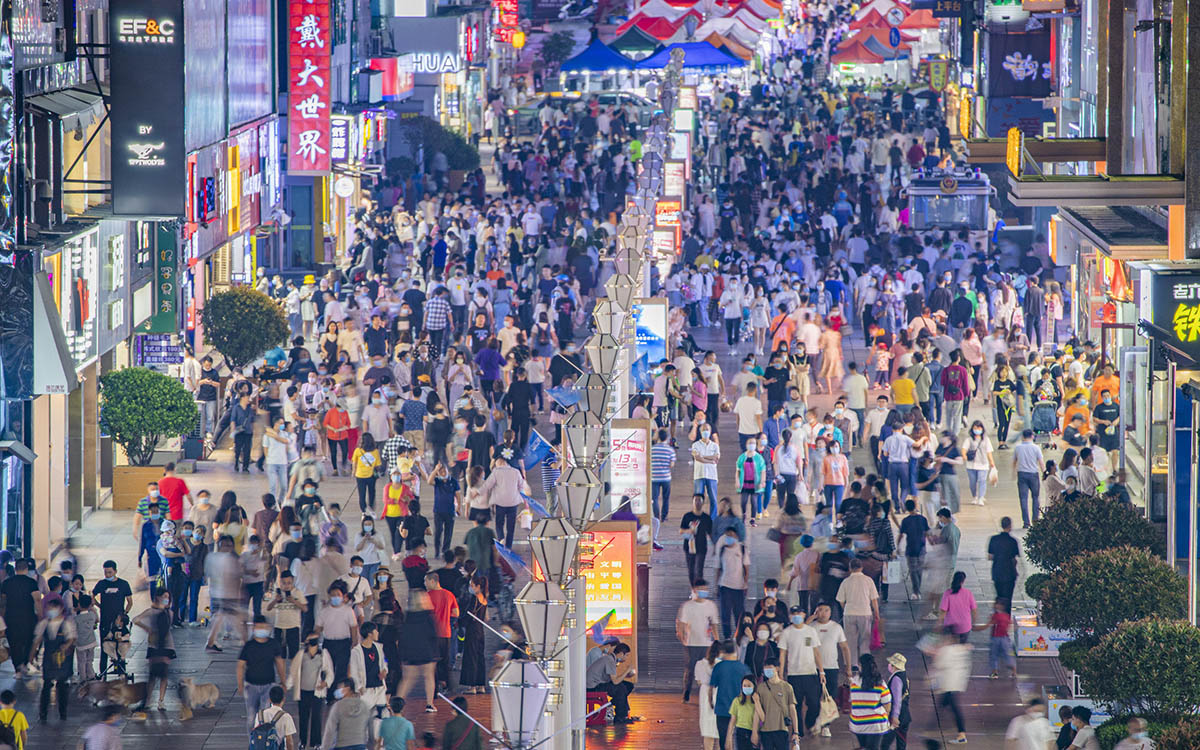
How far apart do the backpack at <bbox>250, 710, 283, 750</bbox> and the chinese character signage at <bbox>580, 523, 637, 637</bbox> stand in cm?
390

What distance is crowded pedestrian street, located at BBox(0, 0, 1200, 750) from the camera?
17.2 metres

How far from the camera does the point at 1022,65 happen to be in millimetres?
43844

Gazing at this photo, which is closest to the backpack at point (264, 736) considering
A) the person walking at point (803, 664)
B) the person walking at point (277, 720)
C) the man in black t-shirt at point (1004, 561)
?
the person walking at point (277, 720)

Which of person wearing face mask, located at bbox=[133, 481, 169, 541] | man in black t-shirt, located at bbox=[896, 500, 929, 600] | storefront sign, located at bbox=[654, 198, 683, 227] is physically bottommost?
man in black t-shirt, located at bbox=[896, 500, 929, 600]

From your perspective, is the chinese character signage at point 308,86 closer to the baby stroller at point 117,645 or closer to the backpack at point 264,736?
the baby stroller at point 117,645

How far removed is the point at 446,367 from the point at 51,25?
325 inches

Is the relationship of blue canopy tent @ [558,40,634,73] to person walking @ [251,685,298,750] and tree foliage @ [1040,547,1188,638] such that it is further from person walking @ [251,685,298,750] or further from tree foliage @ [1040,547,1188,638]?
person walking @ [251,685,298,750]

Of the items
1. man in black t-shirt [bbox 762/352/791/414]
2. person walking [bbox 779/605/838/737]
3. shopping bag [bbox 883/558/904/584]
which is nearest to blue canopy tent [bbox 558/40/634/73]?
man in black t-shirt [bbox 762/352/791/414]

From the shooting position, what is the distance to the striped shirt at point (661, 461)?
943 inches

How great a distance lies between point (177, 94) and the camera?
24.8 m

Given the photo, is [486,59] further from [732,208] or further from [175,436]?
[175,436]

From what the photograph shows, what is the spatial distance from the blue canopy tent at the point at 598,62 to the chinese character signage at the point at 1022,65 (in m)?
24.9

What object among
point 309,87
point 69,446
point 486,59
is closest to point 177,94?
point 69,446

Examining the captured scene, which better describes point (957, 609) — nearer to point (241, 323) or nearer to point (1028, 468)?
point (1028, 468)
